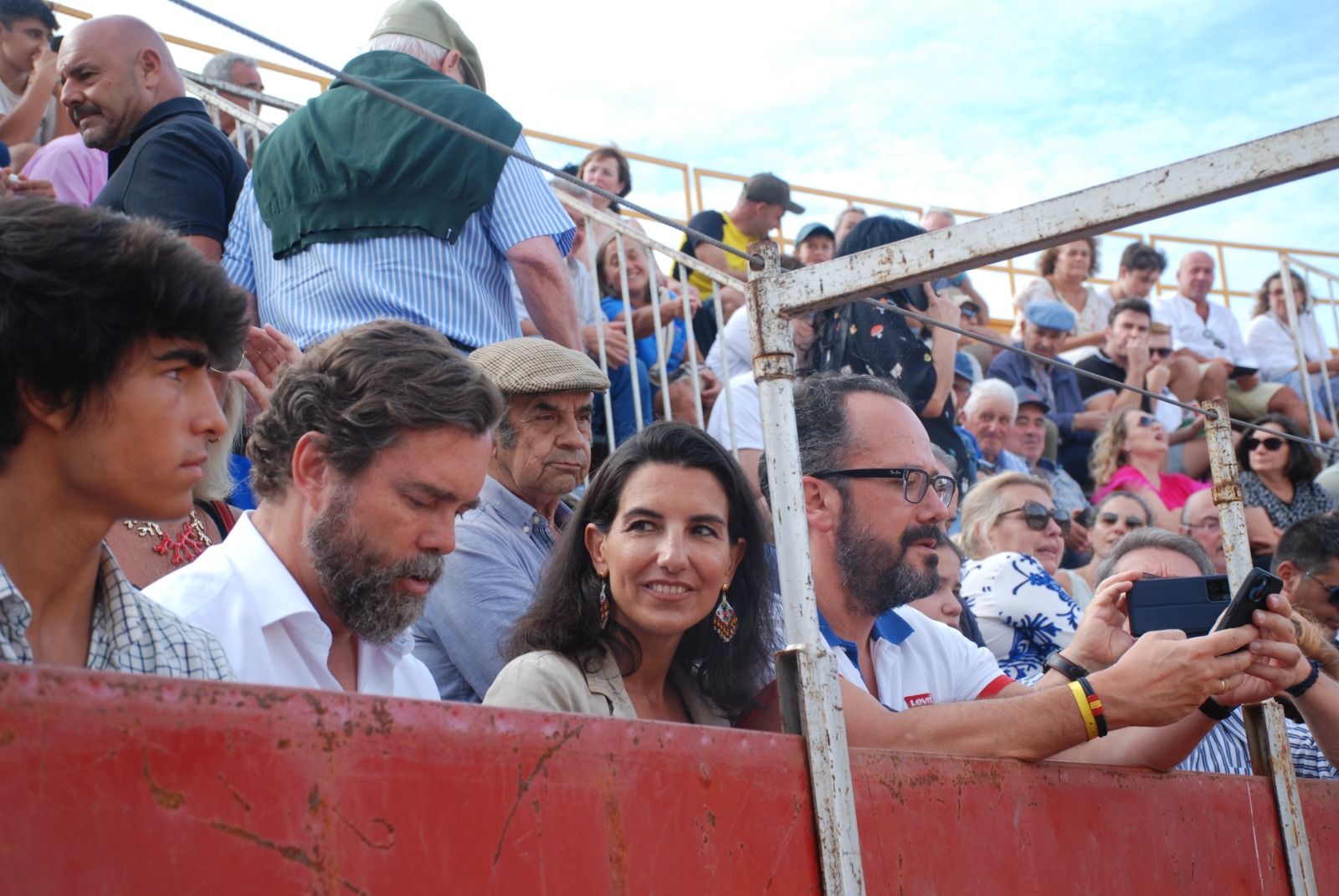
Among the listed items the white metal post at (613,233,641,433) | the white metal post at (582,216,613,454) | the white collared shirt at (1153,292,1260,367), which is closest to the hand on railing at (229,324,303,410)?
the white metal post at (582,216,613,454)

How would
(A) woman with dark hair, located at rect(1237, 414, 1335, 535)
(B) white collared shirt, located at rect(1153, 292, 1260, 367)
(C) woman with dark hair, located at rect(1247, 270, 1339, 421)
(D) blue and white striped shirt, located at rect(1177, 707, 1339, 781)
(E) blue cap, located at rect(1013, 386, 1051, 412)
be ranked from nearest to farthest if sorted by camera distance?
(D) blue and white striped shirt, located at rect(1177, 707, 1339, 781) → (A) woman with dark hair, located at rect(1237, 414, 1335, 535) → (E) blue cap, located at rect(1013, 386, 1051, 412) → (B) white collared shirt, located at rect(1153, 292, 1260, 367) → (C) woman with dark hair, located at rect(1247, 270, 1339, 421)

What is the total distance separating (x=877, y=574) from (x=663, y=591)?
26.7 inches

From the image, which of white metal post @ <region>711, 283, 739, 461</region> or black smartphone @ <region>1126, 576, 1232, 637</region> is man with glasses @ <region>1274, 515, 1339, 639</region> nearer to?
white metal post @ <region>711, 283, 739, 461</region>

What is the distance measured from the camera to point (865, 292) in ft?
6.19

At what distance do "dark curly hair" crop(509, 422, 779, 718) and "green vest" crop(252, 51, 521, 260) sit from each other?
1.24m

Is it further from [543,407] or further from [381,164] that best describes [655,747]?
[381,164]

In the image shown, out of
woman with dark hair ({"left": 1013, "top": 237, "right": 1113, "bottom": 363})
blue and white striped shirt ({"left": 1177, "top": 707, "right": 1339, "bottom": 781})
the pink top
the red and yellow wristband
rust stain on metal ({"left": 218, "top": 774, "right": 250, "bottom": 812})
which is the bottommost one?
blue and white striped shirt ({"left": 1177, "top": 707, "right": 1339, "bottom": 781})

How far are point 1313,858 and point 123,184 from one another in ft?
11.0

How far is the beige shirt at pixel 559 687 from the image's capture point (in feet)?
8.20

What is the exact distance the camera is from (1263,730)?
2.81m

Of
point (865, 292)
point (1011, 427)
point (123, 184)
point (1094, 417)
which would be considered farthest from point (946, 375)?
point (865, 292)

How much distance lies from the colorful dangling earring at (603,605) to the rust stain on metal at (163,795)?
155cm

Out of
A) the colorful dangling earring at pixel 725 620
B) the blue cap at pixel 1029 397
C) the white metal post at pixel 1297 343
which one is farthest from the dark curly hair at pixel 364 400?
the white metal post at pixel 1297 343

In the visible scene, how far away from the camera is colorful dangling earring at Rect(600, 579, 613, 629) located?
282cm
